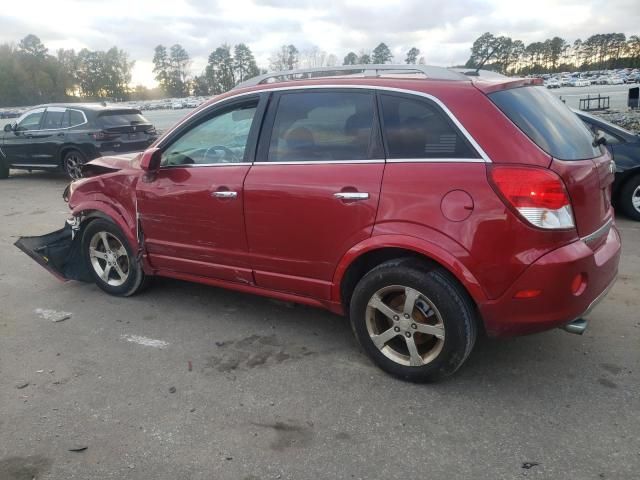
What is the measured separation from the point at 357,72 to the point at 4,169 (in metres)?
12.6

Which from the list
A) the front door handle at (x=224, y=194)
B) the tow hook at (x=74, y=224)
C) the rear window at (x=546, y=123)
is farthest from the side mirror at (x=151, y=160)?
the rear window at (x=546, y=123)

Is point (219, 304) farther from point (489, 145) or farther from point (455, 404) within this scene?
point (489, 145)

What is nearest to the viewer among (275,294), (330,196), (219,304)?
(330,196)

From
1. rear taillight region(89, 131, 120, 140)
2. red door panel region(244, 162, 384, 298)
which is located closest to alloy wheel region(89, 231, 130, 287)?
red door panel region(244, 162, 384, 298)

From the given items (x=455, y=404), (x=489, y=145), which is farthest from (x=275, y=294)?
(x=489, y=145)

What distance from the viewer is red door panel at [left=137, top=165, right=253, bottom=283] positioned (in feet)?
12.4

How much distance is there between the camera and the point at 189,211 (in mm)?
4027

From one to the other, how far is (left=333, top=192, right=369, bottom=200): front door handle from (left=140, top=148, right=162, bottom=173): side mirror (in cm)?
165

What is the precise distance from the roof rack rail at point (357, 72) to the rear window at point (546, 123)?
1.20ft

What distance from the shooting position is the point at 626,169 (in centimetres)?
683

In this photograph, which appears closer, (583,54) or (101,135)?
(101,135)

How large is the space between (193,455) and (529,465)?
1.65 m

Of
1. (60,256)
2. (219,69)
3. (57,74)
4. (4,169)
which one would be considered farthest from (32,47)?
(60,256)

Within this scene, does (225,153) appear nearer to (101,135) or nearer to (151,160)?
(151,160)
